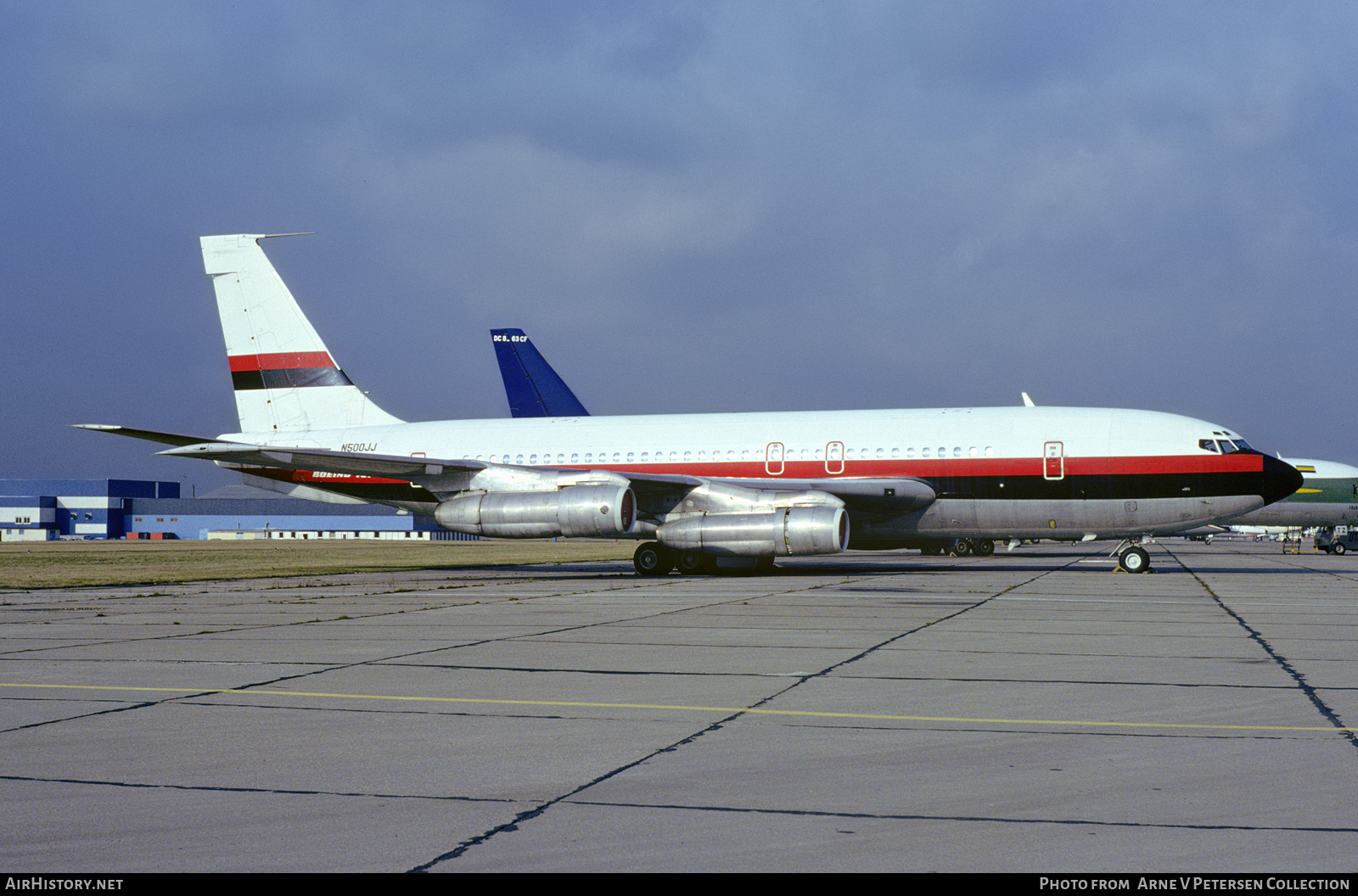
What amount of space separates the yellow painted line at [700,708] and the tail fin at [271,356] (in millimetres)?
24092

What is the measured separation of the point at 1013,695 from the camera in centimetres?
899

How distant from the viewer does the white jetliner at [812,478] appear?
2566 centimetres

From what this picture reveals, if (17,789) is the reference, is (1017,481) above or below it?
above

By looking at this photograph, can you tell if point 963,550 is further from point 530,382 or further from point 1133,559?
point 1133,559

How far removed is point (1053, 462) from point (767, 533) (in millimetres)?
6848

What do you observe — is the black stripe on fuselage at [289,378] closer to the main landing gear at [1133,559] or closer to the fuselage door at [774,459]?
the fuselage door at [774,459]

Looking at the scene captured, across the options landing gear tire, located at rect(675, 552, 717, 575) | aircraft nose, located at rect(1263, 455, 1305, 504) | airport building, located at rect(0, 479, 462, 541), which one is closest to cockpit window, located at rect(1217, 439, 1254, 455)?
aircraft nose, located at rect(1263, 455, 1305, 504)

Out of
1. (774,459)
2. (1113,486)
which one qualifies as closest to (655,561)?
(774,459)

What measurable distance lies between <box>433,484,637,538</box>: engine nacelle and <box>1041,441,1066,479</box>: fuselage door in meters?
9.31

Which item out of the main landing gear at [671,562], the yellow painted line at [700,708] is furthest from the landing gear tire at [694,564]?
the yellow painted line at [700,708]

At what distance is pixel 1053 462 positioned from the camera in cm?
2616
